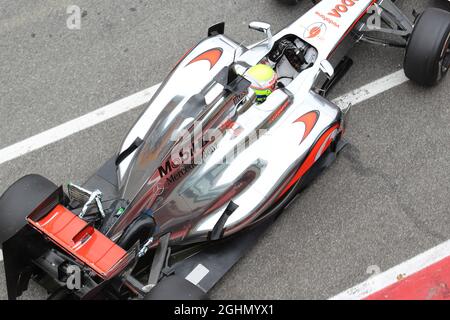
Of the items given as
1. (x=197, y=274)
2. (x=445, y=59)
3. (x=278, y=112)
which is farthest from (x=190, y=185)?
(x=445, y=59)

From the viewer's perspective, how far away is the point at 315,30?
5.29 meters

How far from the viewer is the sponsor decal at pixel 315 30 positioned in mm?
5254

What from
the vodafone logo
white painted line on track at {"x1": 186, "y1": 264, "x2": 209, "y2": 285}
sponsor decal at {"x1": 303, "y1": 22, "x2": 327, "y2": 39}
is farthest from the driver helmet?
white painted line on track at {"x1": 186, "y1": 264, "x2": 209, "y2": 285}

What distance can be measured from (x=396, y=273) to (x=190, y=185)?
6.07ft

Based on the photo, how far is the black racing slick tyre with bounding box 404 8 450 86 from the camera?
5242 millimetres

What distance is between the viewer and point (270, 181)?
14.9 ft

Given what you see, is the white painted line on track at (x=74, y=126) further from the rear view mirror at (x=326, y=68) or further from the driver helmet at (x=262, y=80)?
the rear view mirror at (x=326, y=68)

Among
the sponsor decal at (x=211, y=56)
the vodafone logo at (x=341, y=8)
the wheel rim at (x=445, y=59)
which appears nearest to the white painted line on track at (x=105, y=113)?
the wheel rim at (x=445, y=59)

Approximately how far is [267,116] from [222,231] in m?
0.98

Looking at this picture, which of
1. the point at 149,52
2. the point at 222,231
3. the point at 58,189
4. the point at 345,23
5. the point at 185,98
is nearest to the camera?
the point at 58,189

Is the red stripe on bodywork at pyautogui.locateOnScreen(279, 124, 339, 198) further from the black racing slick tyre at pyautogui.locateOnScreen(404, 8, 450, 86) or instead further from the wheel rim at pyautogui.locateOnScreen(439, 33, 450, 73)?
the wheel rim at pyautogui.locateOnScreen(439, 33, 450, 73)

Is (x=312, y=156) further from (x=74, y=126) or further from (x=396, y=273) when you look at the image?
(x=74, y=126)
